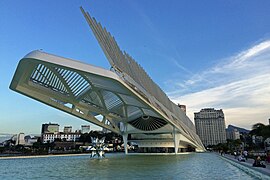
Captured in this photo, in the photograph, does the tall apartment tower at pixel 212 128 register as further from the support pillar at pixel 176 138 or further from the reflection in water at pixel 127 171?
the reflection in water at pixel 127 171

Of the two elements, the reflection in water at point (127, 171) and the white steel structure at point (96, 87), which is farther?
the white steel structure at point (96, 87)

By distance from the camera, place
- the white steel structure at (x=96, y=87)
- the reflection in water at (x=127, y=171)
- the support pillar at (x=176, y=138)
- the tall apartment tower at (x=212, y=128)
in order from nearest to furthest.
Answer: the reflection in water at (x=127, y=171), the white steel structure at (x=96, y=87), the support pillar at (x=176, y=138), the tall apartment tower at (x=212, y=128)

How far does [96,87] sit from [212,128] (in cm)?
11459

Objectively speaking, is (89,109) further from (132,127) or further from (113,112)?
(132,127)

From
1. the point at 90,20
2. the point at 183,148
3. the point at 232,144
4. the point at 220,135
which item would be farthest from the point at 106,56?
the point at 220,135

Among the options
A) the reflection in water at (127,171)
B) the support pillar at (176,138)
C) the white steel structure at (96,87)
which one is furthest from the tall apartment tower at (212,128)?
the reflection in water at (127,171)

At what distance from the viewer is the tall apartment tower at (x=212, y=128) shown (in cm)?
12938

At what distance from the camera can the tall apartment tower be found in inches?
5094

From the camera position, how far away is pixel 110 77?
68.0 ft

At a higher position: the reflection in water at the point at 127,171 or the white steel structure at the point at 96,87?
the white steel structure at the point at 96,87

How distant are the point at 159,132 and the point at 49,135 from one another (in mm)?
110944

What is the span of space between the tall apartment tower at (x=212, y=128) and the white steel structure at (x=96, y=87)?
8519cm

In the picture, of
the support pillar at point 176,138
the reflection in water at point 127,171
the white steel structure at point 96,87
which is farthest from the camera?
the support pillar at point 176,138

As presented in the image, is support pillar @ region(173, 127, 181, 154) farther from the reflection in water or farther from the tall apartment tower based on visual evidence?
the tall apartment tower
